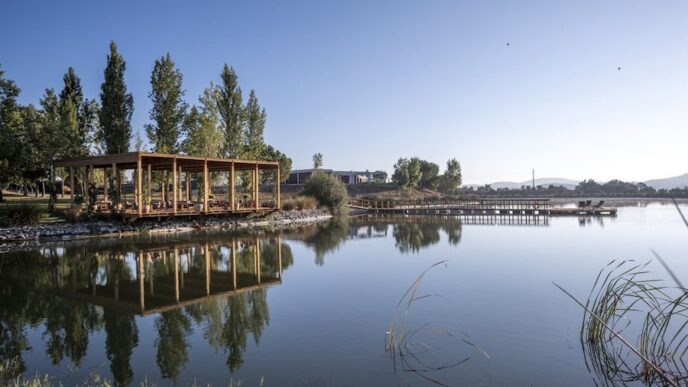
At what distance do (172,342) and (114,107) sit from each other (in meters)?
23.9

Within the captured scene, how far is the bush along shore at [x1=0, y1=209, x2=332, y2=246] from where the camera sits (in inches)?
724

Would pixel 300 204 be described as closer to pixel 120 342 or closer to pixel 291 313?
pixel 291 313

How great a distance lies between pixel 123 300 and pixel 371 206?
38.0 m

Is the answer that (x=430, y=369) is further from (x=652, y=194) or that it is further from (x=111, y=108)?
(x=652, y=194)

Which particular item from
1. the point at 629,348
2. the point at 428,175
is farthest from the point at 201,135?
the point at 428,175

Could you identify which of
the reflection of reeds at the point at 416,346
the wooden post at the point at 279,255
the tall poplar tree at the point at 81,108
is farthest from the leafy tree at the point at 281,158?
Result: the reflection of reeds at the point at 416,346

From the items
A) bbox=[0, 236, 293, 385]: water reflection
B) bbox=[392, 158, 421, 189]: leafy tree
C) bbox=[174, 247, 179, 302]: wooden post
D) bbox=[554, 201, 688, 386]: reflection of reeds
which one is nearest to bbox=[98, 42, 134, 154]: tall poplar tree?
bbox=[0, 236, 293, 385]: water reflection

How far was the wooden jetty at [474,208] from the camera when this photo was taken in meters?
38.3

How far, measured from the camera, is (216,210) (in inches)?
955

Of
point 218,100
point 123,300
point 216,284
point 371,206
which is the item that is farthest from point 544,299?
point 371,206

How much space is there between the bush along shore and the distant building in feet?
101

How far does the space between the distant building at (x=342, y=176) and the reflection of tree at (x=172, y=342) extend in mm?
48087

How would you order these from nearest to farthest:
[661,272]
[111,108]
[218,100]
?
[661,272] → [111,108] → [218,100]

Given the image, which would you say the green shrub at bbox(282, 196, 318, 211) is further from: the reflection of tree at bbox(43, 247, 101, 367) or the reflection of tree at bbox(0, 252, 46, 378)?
the reflection of tree at bbox(43, 247, 101, 367)
